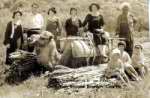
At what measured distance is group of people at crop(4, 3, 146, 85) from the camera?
8398mm

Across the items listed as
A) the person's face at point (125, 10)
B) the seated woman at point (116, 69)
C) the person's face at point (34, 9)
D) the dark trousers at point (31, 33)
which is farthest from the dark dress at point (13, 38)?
the person's face at point (125, 10)

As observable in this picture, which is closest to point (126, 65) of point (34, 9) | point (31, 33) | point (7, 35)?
point (31, 33)

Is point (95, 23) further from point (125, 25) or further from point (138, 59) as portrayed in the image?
point (138, 59)

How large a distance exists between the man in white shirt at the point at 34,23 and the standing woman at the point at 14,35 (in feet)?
0.43

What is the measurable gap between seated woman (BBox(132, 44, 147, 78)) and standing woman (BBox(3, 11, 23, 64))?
1745mm

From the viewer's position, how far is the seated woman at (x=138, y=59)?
8414mm

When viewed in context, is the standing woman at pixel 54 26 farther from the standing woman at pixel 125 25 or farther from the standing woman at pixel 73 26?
the standing woman at pixel 125 25

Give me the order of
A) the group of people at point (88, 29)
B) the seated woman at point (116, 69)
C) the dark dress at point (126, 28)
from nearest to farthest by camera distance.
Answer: the seated woman at point (116, 69) → the group of people at point (88, 29) → the dark dress at point (126, 28)

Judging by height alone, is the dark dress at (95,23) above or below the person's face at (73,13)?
below

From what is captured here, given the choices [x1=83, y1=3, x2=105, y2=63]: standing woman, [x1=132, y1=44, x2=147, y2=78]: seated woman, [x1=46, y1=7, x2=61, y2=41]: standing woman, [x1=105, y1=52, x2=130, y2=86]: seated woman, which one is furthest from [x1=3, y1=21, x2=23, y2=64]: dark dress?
[x1=132, y1=44, x2=147, y2=78]: seated woman

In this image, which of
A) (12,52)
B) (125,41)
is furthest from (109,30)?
(12,52)

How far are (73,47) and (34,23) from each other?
29.5 inches

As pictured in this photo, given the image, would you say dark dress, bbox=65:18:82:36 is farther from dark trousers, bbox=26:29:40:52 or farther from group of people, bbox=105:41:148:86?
group of people, bbox=105:41:148:86

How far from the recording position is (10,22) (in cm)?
880
